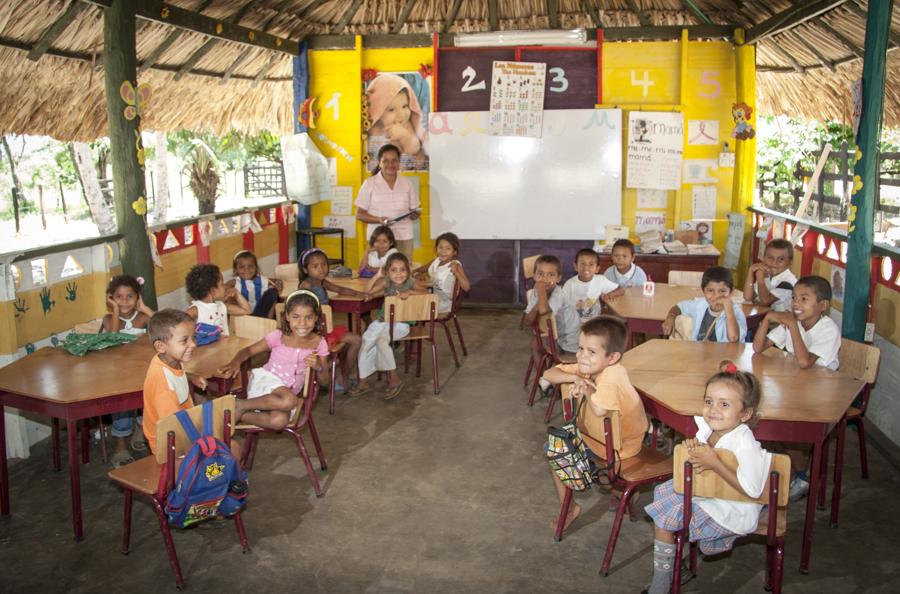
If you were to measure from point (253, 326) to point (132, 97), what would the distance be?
6.93 ft

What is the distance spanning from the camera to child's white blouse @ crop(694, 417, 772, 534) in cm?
297

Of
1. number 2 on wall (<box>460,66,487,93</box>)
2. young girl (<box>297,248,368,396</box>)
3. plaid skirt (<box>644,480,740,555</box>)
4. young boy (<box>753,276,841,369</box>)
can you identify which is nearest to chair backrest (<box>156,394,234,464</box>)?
plaid skirt (<box>644,480,740,555</box>)

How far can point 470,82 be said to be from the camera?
894 centimetres

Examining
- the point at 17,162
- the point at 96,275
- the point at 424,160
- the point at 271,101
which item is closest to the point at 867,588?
the point at 96,275

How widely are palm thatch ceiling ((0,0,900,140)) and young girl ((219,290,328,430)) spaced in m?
2.77

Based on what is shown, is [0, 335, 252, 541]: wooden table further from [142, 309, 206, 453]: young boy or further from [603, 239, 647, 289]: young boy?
[603, 239, 647, 289]: young boy

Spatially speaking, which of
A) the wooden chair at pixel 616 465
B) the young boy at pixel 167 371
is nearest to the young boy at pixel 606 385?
the wooden chair at pixel 616 465

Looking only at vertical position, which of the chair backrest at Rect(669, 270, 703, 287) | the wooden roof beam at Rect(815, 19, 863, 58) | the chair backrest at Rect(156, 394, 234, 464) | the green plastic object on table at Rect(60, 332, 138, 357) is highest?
the wooden roof beam at Rect(815, 19, 863, 58)

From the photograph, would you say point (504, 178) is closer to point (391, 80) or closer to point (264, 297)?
point (391, 80)

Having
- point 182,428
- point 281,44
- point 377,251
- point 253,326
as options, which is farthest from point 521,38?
point 182,428

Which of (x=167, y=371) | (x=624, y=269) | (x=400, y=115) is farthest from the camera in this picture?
(x=400, y=115)

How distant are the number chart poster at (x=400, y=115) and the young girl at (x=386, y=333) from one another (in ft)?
10.4

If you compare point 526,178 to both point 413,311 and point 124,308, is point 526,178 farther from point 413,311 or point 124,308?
point 124,308

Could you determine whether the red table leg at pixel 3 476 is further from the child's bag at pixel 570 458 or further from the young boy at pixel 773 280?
the young boy at pixel 773 280
